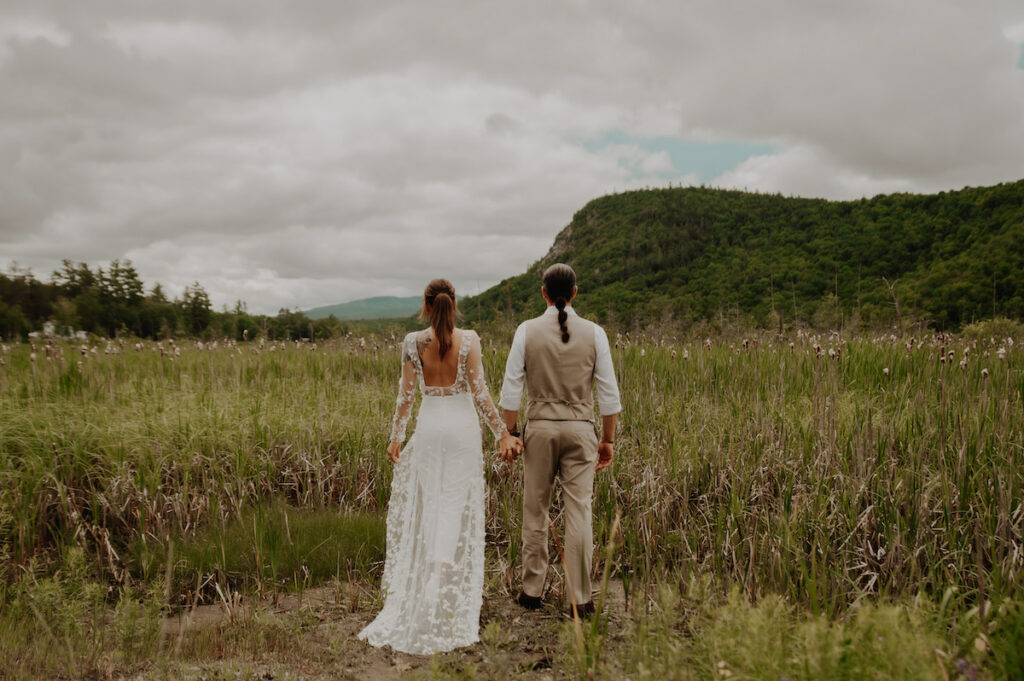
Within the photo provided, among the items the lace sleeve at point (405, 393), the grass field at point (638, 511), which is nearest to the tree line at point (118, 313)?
the grass field at point (638, 511)

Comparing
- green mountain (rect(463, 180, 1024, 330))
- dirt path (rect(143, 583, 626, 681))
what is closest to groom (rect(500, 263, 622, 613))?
dirt path (rect(143, 583, 626, 681))

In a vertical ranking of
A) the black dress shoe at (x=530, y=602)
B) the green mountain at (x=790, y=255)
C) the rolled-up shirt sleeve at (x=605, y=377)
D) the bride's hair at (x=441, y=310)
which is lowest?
the black dress shoe at (x=530, y=602)

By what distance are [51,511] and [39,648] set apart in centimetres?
290

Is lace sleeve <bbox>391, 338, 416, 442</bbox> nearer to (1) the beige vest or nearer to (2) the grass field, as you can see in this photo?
(1) the beige vest

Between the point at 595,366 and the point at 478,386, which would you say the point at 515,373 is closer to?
the point at 478,386

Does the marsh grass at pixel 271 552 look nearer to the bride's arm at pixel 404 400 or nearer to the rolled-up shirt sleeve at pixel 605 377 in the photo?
the bride's arm at pixel 404 400

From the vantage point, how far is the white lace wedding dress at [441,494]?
4152 mm

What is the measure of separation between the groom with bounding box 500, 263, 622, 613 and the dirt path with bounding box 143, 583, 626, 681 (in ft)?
1.21

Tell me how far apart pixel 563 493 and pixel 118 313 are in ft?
50.3

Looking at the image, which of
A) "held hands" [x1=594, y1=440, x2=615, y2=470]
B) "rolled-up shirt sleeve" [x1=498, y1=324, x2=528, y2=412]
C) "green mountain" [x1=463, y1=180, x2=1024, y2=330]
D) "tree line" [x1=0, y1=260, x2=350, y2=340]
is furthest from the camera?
"green mountain" [x1=463, y1=180, x2=1024, y2=330]

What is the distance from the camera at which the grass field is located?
2918 mm

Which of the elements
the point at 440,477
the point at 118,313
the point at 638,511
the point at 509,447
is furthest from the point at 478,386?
the point at 118,313

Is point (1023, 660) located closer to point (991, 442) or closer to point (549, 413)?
point (549, 413)

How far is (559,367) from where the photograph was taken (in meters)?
4.13
